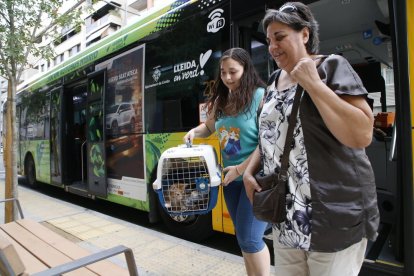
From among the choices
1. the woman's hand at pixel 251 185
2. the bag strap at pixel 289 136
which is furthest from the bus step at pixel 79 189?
Answer: the bag strap at pixel 289 136

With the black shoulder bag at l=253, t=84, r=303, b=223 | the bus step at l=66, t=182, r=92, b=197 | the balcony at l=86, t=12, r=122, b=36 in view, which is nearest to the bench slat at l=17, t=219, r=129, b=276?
the black shoulder bag at l=253, t=84, r=303, b=223

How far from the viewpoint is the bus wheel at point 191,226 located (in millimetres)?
3994

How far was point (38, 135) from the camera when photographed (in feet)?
28.5

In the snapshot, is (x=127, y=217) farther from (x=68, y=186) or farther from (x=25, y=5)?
(x=25, y=5)

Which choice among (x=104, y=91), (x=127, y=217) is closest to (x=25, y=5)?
(x=104, y=91)

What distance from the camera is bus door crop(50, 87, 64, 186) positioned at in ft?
23.6

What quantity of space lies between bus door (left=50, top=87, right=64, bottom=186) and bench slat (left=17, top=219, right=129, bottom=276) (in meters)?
4.26

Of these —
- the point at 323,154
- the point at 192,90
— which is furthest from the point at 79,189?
the point at 323,154

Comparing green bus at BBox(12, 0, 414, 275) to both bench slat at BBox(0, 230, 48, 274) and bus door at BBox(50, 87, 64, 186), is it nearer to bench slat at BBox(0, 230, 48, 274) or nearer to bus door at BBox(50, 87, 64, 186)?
bus door at BBox(50, 87, 64, 186)

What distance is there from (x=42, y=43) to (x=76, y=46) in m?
45.3

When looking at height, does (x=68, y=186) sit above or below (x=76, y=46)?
below

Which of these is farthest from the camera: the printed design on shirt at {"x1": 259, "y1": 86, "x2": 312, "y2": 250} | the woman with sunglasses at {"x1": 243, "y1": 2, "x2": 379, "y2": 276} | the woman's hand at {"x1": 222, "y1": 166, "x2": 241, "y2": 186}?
the woman's hand at {"x1": 222, "y1": 166, "x2": 241, "y2": 186}

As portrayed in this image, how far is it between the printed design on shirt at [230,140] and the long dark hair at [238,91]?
98 millimetres

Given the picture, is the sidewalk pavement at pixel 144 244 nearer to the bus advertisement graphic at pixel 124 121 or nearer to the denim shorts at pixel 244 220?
the bus advertisement graphic at pixel 124 121
